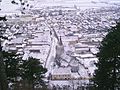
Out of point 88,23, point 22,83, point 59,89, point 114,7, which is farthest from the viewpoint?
point 114,7

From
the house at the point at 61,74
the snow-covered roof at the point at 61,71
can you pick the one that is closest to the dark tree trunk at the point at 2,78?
the house at the point at 61,74

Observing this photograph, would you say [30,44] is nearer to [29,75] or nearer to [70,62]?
[70,62]

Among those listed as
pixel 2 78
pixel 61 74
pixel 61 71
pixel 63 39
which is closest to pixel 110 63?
pixel 2 78

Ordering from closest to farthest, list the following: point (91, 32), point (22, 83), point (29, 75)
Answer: point (29, 75) < point (22, 83) < point (91, 32)

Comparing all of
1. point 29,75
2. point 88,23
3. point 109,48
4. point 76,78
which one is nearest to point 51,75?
point 76,78

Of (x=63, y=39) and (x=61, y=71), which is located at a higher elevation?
(x=63, y=39)

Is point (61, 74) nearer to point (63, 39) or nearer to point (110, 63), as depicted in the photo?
point (63, 39)

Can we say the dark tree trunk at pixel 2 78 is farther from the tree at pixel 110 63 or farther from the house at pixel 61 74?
the house at pixel 61 74
